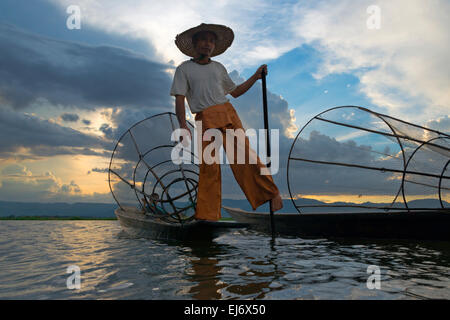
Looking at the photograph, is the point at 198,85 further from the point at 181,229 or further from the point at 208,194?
the point at 181,229

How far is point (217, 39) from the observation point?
3721mm

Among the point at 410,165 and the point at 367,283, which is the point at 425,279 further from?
the point at 410,165

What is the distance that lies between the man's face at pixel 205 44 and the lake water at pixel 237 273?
7.13 feet

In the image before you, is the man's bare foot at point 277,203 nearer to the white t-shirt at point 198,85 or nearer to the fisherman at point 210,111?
the fisherman at point 210,111

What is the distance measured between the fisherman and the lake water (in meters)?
0.52

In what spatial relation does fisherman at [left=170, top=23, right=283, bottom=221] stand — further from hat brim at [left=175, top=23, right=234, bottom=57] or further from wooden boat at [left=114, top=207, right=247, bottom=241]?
wooden boat at [left=114, top=207, right=247, bottom=241]

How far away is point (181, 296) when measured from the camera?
1.58 m

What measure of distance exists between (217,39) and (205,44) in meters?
0.32

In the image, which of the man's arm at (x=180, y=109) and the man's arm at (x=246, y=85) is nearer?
the man's arm at (x=180, y=109)

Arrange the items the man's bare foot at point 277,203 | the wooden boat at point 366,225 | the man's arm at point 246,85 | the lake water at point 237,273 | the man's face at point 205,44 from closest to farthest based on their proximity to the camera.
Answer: the lake water at point 237,273 < the man's bare foot at point 277,203 < the man's face at point 205,44 < the wooden boat at point 366,225 < the man's arm at point 246,85

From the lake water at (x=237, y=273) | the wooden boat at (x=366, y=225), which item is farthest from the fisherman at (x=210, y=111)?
the lake water at (x=237, y=273)

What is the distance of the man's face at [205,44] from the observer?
3.48 meters
